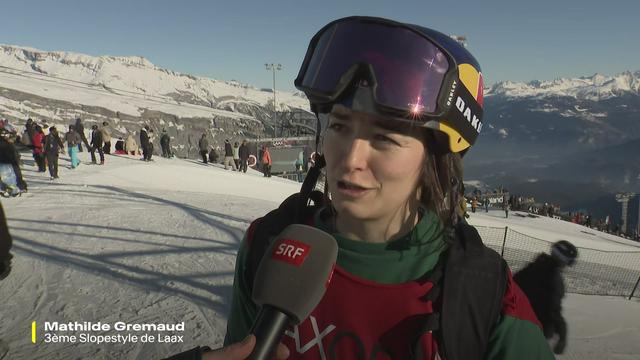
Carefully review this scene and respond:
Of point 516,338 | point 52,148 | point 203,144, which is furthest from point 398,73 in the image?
point 203,144

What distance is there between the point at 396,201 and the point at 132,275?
18.9 feet

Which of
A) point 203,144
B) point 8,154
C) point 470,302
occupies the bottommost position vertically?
point 8,154

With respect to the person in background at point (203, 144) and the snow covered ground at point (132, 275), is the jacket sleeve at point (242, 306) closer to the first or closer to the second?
the snow covered ground at point (132, 275)

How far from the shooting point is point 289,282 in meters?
1.22

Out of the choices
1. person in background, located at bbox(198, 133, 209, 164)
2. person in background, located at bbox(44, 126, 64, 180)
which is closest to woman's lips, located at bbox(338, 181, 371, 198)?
person in background, located at bbox(44, 126, 64, 180)

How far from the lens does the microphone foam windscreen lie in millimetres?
1168

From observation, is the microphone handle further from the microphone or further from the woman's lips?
the woman's lips

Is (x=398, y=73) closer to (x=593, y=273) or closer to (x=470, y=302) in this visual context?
(x=470, y=302)

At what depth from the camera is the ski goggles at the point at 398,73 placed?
1569 mm

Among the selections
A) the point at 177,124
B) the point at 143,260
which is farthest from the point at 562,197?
the point at 143,260

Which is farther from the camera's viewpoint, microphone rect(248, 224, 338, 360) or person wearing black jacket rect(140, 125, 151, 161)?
person wearing black jacket rect(140, 125, 151, 161)

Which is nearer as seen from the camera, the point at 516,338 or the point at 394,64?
the point at 516,338

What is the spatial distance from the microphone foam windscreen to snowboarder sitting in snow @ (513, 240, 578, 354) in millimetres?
4275

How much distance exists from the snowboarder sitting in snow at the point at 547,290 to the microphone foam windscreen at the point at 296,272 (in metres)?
4.28
